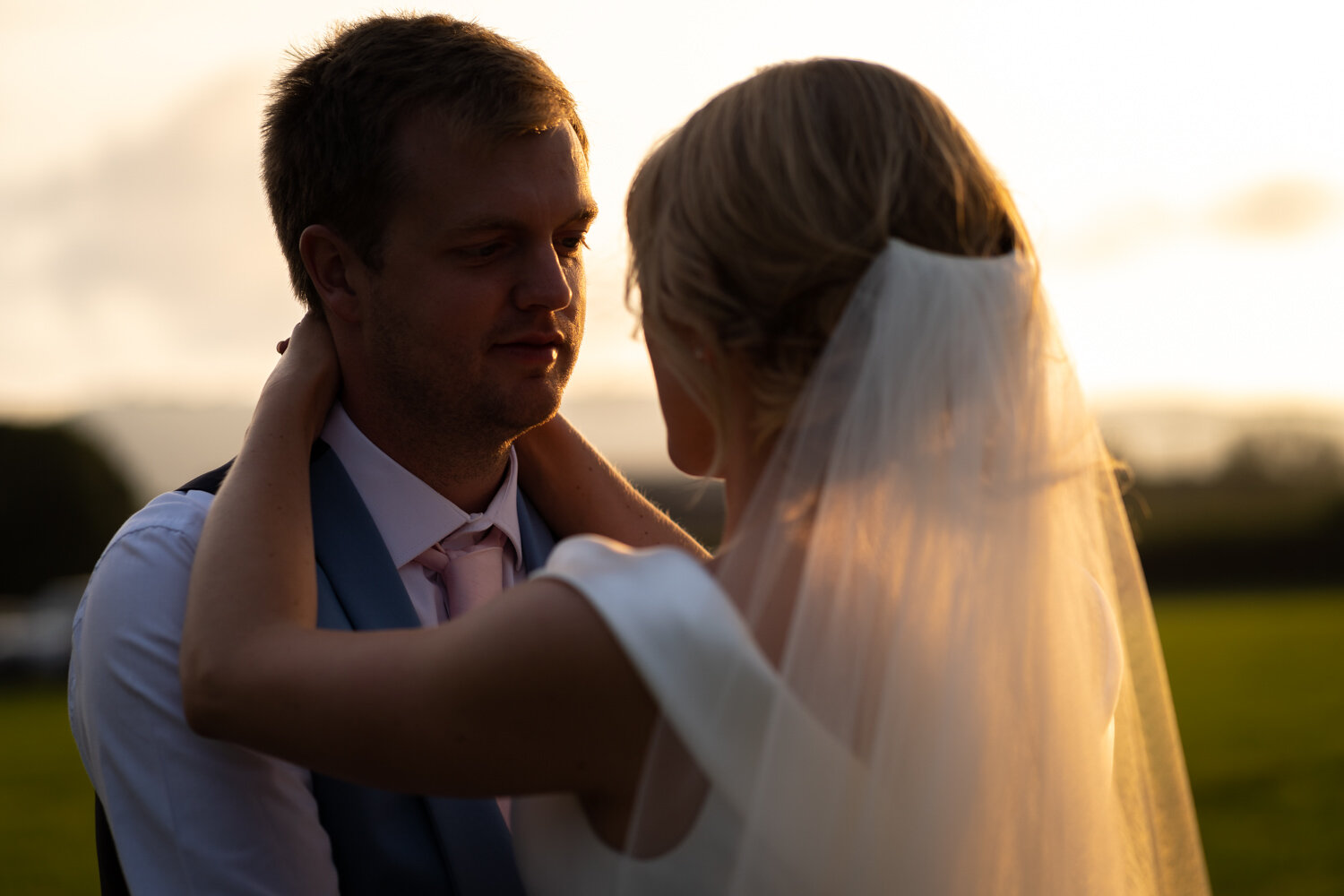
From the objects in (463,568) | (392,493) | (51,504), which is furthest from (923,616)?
(51,504)

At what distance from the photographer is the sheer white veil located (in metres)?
2.09

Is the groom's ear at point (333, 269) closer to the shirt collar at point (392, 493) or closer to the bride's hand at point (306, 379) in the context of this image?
the bride's hand at point (306, 379)

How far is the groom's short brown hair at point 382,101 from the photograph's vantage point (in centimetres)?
327

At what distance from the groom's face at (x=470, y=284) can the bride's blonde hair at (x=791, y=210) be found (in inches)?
42.6

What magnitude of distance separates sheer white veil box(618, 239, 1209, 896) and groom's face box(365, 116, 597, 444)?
4.06 ft

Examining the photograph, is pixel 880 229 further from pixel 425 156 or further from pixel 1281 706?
pixel 1281 706

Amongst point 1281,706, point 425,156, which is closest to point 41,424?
point 1281,706

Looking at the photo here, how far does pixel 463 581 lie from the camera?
3.29m

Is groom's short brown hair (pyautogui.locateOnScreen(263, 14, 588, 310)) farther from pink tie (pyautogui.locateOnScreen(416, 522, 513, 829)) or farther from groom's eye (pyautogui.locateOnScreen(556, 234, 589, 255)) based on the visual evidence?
pink tie (pyautogui.locateOnScreen(416, 522, 513, 829))

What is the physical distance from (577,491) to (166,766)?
1446 millimetres

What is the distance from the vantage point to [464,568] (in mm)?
3303

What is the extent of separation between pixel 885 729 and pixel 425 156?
1.97 metres

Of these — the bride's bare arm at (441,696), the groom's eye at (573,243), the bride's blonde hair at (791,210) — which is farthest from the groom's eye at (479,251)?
the bride's bare arm at (441,696)

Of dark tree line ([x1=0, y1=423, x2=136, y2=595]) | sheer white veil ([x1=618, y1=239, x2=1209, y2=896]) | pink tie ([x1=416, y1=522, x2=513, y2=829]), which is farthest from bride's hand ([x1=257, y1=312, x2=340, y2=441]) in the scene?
dark tree line ([x1=0, y1=423, x2=136, y2=595])
